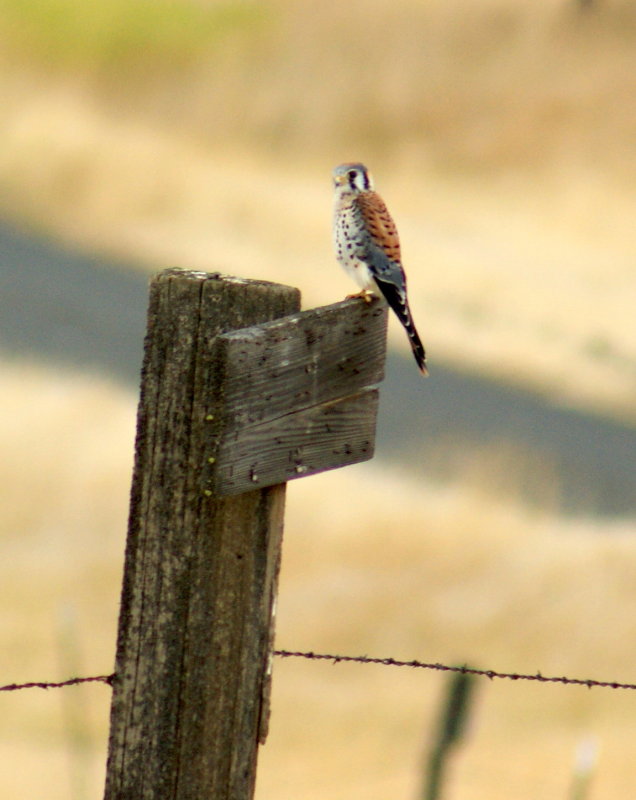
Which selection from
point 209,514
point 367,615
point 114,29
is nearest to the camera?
point 209,514

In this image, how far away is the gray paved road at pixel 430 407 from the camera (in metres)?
16.2

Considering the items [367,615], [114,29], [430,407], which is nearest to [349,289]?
[430,407]

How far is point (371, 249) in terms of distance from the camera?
17.6 feet

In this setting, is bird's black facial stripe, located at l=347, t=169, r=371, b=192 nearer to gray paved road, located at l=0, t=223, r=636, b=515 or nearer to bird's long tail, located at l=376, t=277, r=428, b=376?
bird's long tail, located at l=376, t=277, r=428, b=376

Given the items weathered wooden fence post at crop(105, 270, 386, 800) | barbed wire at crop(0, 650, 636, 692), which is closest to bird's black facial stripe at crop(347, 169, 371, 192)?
barbed wire at crop(0, 650, 636, 692)

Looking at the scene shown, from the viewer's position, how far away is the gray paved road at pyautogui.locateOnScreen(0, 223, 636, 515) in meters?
16.2

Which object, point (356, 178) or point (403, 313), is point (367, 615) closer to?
point (356, 178)

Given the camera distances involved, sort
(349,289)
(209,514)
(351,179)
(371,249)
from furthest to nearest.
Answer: (349,289) < (351,179) < (371,249) < (209,514)

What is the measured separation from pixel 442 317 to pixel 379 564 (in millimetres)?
5874

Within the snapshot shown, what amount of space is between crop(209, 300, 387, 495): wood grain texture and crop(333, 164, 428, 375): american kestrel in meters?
2.12

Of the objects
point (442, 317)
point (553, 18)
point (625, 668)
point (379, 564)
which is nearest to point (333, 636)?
point (379, 564)

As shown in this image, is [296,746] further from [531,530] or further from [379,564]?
[531,530]

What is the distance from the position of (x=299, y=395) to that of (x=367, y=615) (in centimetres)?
1106

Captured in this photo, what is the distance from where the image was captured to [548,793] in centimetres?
1038
